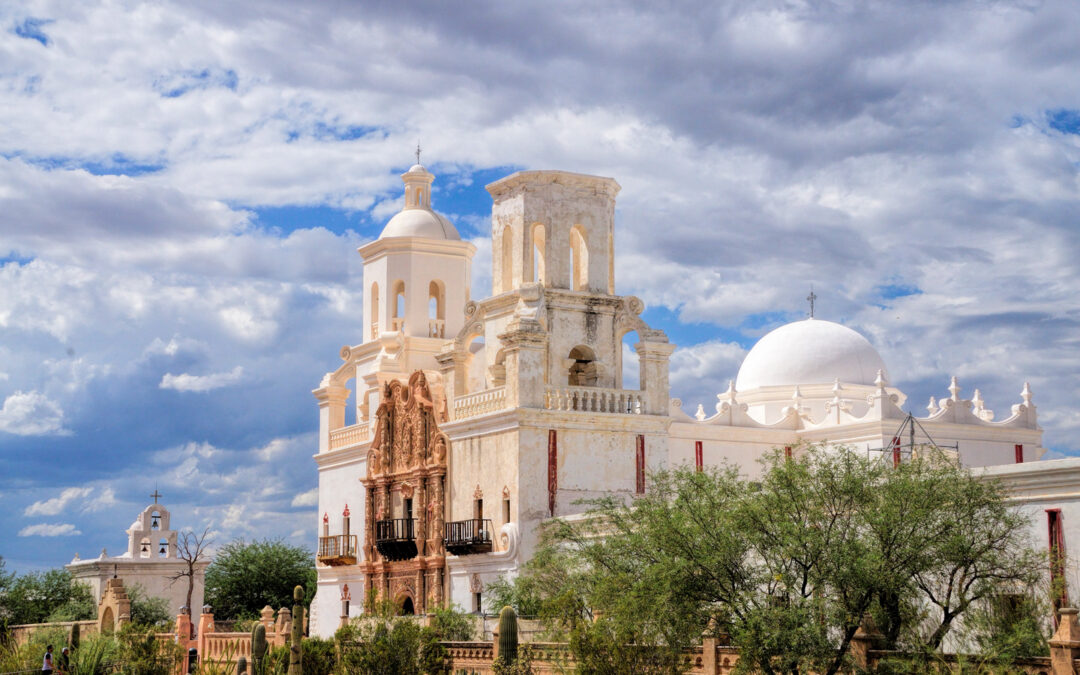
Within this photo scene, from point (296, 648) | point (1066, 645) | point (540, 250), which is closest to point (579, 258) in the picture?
point (540, 250)

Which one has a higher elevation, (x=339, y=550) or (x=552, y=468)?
(x=552, y=468)

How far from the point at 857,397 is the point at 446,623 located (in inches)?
737

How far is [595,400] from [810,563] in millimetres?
15891

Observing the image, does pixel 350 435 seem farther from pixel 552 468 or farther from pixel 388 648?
pixel 388 648

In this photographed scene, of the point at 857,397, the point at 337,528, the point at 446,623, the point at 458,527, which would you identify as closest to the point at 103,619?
the point at 337,528

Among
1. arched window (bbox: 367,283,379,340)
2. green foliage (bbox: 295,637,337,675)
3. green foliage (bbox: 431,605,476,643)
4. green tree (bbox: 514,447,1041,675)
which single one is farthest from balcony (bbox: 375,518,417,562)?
green tree (bbox: 514,447,1041,675)

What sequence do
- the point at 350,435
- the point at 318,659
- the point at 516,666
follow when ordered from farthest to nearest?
1. the point at 350,435
2. the point at 318,659
3. the point at 516,666

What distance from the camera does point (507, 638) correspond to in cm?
2598

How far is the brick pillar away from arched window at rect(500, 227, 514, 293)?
74.1 ft

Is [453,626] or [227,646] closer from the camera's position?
[453,626]

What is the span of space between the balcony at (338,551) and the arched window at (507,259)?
33.8ft

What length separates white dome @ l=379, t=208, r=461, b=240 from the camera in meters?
46.5

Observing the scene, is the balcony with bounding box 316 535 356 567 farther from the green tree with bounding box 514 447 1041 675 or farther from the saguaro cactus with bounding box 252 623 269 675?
the green tree with bounding box 514 447 1041 675

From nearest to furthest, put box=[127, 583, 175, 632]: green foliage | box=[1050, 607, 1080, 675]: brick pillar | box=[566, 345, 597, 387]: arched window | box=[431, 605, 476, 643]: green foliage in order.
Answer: box=[1050, 607, 1080, 675]: brick pillar < box=[431, 605, 476, 643]: green foliage < box=[566, 345, 597, 387]: arched window < box=[127, 583, 175, 632]: green foliage
